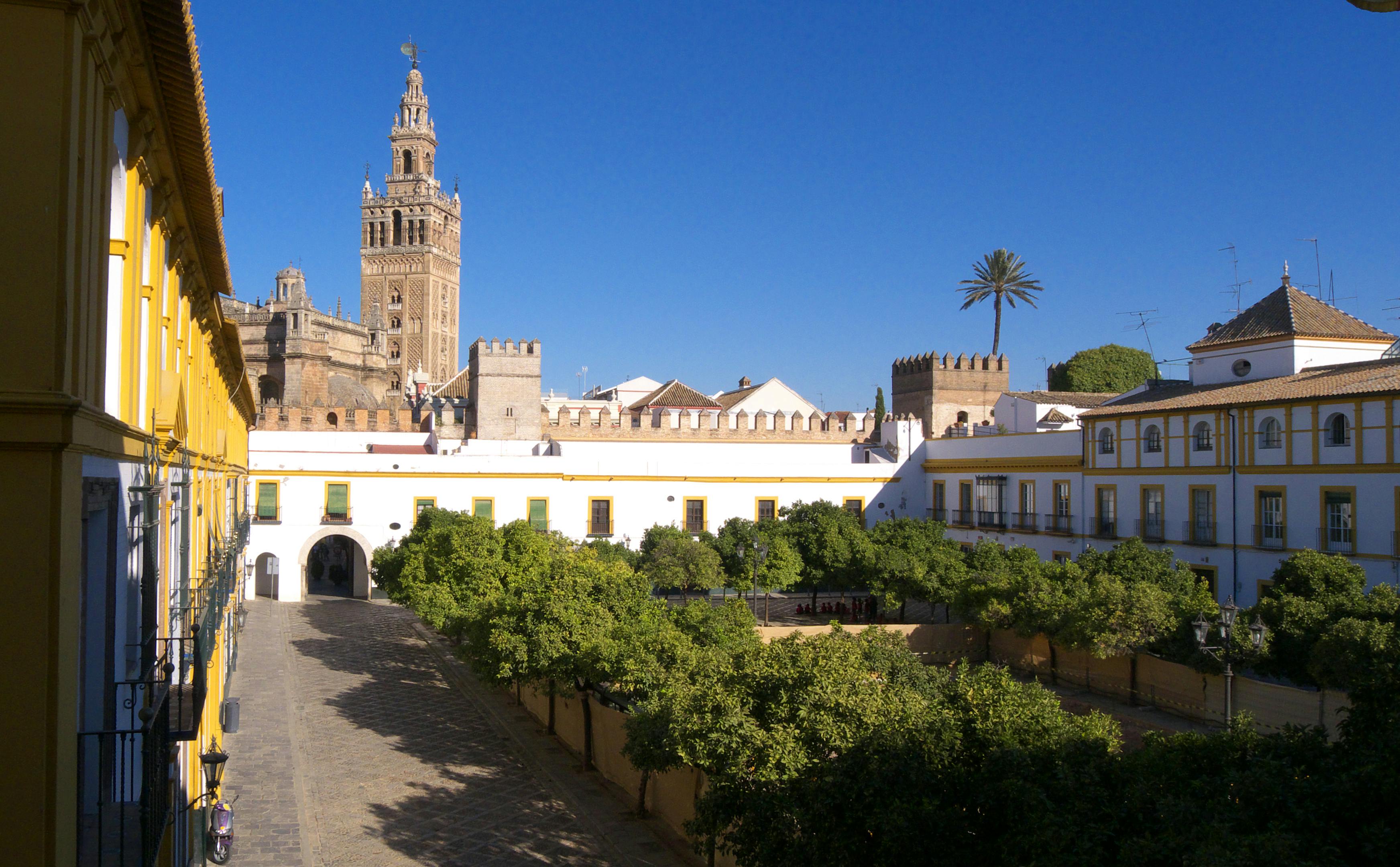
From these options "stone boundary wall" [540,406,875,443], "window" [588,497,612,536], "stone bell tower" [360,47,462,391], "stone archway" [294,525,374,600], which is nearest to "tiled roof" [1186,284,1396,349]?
"stone boundary wall" [540,406,875,443]

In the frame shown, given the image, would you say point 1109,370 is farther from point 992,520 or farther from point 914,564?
point 914,564

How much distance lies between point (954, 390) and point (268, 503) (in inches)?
1026

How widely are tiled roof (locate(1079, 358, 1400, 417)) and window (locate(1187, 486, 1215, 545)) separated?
2.15 m

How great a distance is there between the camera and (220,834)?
10773mm

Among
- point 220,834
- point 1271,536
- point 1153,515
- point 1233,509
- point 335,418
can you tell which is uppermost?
point 335,418

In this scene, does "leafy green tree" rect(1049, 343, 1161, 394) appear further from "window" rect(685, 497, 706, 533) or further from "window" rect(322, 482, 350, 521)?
"window" rect(322, 482, 350, 521)

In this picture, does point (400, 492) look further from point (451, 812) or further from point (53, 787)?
point (53, 787)

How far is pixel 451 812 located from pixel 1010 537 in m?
22.0

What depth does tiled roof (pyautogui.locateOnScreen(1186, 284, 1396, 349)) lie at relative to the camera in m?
26.4

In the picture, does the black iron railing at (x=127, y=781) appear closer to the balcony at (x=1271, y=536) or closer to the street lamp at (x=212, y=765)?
the street lamp at (x=212, y=765)

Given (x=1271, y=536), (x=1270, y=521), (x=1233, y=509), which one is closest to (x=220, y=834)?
(x=1271, y=536)

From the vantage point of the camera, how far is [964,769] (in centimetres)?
764

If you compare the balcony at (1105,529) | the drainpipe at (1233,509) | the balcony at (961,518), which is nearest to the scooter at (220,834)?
the drainpipe at (1233,509)

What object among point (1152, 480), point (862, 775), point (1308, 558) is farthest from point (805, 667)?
point (1152, 480)
